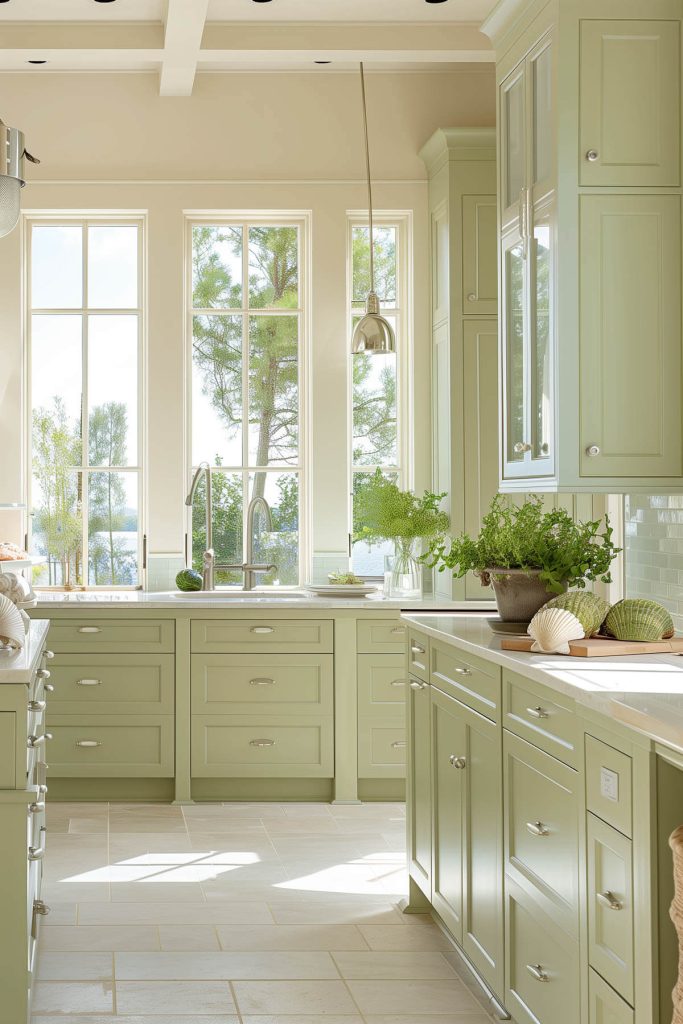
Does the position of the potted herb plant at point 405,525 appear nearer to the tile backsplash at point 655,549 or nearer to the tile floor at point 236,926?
the tile floor at point 236,926

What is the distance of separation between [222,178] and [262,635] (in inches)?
88.0

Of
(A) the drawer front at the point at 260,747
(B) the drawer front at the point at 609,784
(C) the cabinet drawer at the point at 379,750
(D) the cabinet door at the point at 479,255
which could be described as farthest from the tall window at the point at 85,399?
(B) the drawer front at the point at 609,784

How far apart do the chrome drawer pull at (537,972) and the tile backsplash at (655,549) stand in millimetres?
1108

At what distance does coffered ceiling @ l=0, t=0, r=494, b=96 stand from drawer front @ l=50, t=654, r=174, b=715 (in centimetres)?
258

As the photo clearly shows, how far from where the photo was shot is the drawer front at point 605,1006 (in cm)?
191

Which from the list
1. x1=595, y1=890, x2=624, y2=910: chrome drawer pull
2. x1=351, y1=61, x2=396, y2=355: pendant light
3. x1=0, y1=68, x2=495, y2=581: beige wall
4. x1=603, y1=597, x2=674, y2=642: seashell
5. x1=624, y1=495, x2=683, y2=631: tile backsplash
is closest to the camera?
x1=595, y1=890, x2=624, y2=910: chrome drawer pull

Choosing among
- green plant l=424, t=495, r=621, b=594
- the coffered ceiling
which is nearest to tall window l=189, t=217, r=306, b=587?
the coffered ceiling

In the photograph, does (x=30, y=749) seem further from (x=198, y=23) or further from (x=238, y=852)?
(x=198, y=23)

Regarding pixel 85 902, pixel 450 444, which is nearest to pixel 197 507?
pixel 450 444

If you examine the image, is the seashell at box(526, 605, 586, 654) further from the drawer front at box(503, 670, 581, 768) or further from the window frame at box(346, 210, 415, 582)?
the window frame at box(346, 210, 415, 582)

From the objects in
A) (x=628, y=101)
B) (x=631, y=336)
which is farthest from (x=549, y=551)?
(x=628, y=101)

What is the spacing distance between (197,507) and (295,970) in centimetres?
293

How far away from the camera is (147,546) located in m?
5.70

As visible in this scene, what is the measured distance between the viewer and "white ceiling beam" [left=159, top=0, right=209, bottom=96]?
14.6 feet
